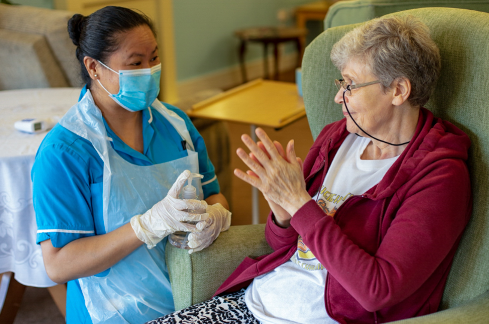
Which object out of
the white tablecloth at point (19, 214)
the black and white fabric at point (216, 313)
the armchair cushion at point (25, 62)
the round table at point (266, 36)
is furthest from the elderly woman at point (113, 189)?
the round table at point (266, 36)

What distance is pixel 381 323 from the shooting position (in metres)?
1.07

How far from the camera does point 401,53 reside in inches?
42.2

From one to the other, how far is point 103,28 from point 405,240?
36.3 inches

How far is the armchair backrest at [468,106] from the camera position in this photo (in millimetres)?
1062

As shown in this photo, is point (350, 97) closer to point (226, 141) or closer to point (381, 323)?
point (381, 323)

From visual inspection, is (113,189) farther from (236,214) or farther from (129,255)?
(236,214)

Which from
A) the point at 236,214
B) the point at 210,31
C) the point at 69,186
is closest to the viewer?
the point at 69,186

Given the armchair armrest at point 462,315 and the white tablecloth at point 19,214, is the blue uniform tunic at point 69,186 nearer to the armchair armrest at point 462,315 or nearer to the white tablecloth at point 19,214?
the white tablecloth at point 19,214

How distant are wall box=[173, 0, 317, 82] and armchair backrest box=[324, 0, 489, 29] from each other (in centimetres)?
269

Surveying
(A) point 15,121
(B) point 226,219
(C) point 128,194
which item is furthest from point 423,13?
(A) point 15,121

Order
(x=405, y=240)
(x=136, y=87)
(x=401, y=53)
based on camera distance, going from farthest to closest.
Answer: (x=136, y=87)
(x=401, y=53)
(x=405, y=240)

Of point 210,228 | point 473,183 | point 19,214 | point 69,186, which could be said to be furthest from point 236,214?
point 473,183

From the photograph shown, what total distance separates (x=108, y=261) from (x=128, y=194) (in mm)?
186

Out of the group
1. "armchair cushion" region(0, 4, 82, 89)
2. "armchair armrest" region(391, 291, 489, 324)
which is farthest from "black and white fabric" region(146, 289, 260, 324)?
"armchair cushion" region(0, 4, 82, 89)
